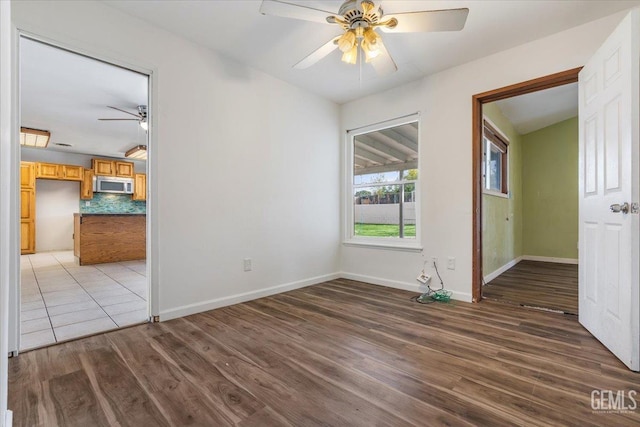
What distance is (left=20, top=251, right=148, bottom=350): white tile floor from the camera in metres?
2.30

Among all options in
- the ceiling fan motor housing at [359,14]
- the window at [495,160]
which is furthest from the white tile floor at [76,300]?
the window at [495,160]

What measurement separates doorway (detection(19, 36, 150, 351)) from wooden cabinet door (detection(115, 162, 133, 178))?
0.08 ft

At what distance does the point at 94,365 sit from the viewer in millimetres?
1771

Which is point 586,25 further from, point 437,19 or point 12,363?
point 12,363

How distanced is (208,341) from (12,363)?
3.67ft

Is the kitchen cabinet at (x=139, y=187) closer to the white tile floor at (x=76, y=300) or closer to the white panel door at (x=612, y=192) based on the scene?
the white tile floor at (x=76, y=300)

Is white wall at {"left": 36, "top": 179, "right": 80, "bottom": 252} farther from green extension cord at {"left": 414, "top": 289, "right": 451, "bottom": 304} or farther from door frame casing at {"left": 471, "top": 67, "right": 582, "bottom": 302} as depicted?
door frame casing at {"left": 471, "top": 67, "right": 582, "bottom": 302}

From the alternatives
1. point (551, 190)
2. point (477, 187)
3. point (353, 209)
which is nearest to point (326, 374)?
point (477, 187)

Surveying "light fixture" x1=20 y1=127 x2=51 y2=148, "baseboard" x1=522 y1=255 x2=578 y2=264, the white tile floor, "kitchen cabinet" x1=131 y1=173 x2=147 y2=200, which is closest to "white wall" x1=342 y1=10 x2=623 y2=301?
the white tile floor

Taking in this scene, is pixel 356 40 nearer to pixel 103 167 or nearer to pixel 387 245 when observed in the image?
pixel 387 245

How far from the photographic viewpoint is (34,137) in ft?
18.2

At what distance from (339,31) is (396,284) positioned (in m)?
2.77

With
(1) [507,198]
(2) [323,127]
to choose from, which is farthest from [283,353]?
(1) [507,198]

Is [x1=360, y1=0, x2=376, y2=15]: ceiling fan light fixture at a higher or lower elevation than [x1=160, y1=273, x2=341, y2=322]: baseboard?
higher
